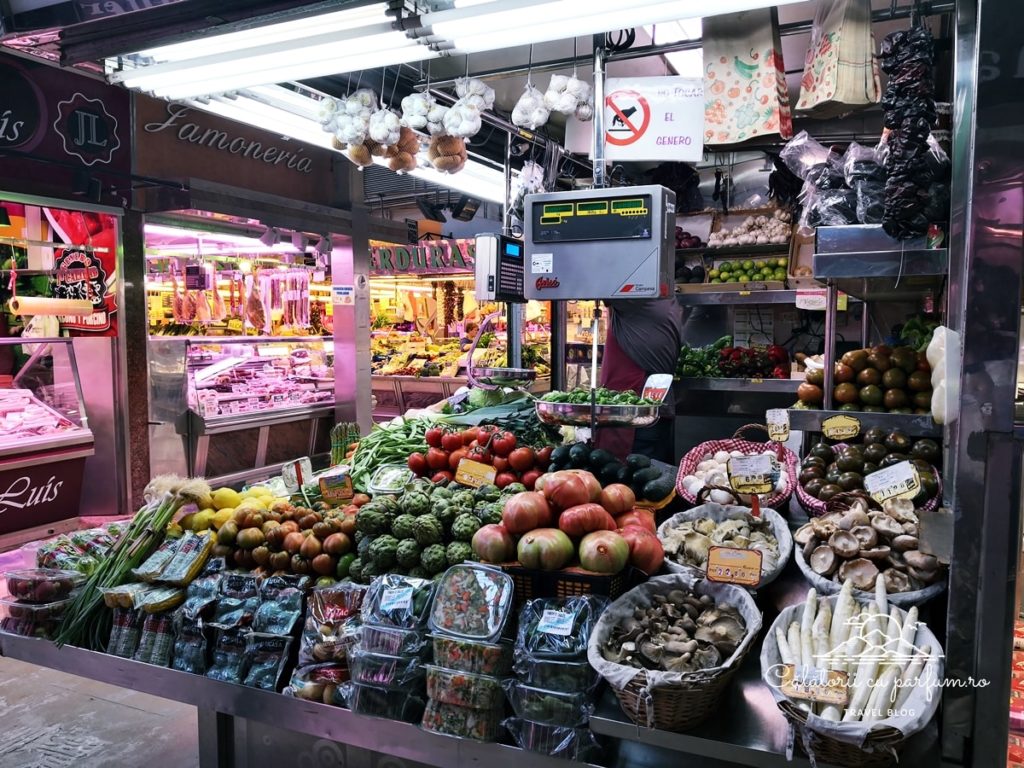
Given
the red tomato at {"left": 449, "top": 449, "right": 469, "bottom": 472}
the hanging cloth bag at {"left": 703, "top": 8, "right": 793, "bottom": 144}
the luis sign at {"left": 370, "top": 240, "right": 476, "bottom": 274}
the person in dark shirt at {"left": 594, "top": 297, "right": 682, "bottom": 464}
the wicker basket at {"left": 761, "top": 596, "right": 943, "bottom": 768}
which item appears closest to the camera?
the wicker basket at {"left": 761, "top": 596, "right": 943, "bottom": 768}

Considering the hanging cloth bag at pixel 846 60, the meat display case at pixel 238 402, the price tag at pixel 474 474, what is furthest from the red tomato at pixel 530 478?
the meat display case at pixel 238 402

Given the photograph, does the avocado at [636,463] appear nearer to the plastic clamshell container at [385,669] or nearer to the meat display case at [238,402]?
the plastic clamshell container at [385,669]

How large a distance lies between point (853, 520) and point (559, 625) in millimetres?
958

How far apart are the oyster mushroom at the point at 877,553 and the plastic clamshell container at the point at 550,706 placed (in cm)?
89

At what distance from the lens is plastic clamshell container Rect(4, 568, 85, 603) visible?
289 centimetres

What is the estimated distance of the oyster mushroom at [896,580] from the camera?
2.06 m

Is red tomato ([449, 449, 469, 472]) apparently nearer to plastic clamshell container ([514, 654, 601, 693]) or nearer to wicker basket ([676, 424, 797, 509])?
wicker basket ([676, 424, 797, 509])

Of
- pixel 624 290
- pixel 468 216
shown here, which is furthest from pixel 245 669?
pixel 468 216

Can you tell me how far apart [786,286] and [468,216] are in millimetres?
5221

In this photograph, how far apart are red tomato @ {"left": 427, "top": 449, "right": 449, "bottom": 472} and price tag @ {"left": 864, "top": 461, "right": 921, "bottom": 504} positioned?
5.67 ft

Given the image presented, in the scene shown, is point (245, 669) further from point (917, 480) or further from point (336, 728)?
point (917, 480)

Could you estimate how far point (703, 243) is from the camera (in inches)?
290

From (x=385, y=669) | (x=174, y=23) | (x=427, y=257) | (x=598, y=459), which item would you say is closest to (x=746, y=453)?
(x=598, y=459)

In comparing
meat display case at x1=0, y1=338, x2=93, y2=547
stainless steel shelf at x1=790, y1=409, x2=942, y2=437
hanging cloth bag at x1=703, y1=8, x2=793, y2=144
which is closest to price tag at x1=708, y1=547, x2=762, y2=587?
stainless steel shelf at x1=790, y1=409, x2=942, y2=437
